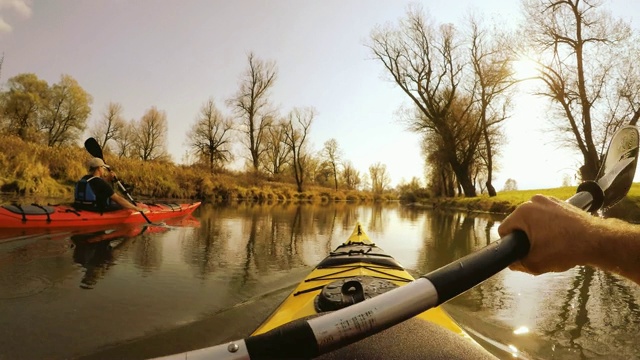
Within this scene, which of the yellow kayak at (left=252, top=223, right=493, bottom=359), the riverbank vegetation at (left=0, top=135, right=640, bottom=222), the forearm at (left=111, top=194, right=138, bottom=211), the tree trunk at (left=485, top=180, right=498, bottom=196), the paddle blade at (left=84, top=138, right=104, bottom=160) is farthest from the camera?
the tree trunk at (left=485, top=180, right=498, bottom=196)

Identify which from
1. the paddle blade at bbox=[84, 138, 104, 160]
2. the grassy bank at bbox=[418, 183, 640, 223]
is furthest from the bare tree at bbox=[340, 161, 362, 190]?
the paddle blade at bbox=[84, 138, 104, 160]

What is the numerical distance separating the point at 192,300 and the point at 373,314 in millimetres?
3653

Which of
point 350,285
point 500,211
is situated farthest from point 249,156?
point 350,285

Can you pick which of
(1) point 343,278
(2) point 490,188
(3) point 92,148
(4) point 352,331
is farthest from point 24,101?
(4) point 352,331

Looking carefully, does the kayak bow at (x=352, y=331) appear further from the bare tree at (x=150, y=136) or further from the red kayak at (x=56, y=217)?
the bare tree at (x=150, y=136)

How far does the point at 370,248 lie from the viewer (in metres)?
4.53

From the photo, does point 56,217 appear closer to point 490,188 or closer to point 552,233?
point 552,233

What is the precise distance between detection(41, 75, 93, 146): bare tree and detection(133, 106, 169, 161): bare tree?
260 inches

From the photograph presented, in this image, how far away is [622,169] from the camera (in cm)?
175

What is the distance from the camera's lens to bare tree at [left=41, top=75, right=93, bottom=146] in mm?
38438

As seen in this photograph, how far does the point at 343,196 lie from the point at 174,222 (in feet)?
116

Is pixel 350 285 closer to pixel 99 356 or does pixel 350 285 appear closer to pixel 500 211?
pixel 99 356

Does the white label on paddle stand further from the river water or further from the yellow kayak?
the river water

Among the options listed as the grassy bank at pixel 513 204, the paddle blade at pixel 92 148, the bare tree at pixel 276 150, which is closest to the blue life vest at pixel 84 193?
the paddle blade at pixel 92 148
